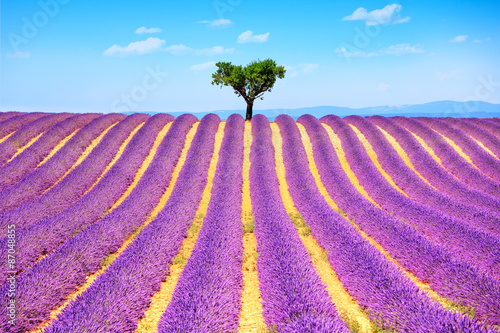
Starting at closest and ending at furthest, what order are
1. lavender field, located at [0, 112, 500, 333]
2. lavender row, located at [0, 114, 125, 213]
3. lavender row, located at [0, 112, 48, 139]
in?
lavender field, located at [0, 112, 500, 333] → lavender row, located at [0, 114, 125, 213] → lavender row, located at [0, 112, 48, 139]

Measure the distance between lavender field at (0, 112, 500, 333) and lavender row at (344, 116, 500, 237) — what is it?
0.07 meters

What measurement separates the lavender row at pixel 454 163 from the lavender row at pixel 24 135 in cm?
2399

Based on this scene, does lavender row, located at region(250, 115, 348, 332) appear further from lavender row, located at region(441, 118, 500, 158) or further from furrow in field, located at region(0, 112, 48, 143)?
furrow in field, located at region(0, 112, 48, 143)

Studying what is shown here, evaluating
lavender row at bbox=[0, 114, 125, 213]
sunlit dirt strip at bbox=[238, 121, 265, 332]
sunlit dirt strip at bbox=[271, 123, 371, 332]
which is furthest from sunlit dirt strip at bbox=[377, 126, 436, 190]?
lavender row at bbox=[0, 114, 125, 213]

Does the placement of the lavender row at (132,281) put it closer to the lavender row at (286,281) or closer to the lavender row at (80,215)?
the lavender row at (286,281)

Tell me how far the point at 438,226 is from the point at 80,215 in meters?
11.7

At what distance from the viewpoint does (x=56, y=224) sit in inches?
355

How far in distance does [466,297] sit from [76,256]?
28.4 feet

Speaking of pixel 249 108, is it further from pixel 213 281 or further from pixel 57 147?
pixel 213 281

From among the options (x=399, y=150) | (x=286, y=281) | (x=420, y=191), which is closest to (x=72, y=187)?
(x=286, y=281)

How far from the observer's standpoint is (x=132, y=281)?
600 cm

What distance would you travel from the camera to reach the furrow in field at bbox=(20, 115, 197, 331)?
6.09 m

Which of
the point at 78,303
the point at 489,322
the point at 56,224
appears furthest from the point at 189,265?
the point at 489,322

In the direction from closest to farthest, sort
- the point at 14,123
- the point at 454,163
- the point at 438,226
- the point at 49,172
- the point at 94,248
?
1. the point at 94,248
2. the point at 438,226
3. the point at 49,172
4. the point at 454,163
5. the point at 14,123
